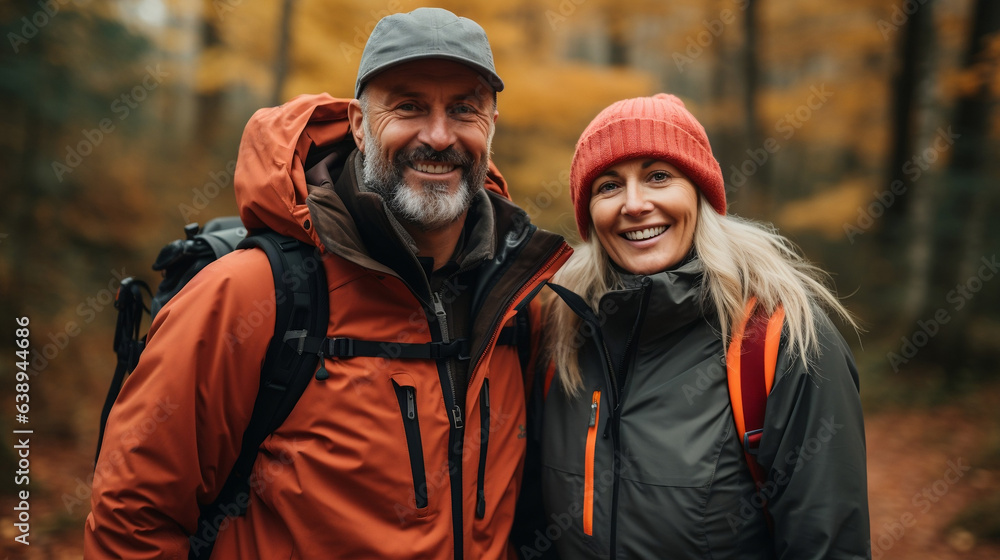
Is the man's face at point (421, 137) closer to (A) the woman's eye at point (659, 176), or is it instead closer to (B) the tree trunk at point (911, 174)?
(A) the woman's eye at point (659, 176)

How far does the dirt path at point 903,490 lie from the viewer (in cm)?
602

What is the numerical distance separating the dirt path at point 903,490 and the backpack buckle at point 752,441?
5.08 metres

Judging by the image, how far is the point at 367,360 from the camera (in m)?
2.42

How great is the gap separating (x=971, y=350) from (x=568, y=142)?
649 centimetres

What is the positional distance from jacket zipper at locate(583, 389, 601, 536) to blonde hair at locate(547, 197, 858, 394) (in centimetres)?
15

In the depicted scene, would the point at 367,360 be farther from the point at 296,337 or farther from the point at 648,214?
the point at 648,214

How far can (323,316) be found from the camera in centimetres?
239

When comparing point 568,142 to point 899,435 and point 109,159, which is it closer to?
point 899,435

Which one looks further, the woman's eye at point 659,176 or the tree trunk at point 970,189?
the tree trunk at point 970,189

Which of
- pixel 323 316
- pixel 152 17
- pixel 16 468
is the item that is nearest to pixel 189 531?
pixel 323 316

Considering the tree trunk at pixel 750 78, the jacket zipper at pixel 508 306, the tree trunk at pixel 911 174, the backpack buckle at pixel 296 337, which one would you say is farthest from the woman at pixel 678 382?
the tree trunk at pixel 750 78

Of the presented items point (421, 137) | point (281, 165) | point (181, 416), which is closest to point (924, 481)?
point (421, 137)

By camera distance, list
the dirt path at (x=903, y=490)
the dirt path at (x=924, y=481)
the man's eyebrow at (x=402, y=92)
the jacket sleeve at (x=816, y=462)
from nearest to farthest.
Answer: the jacket sleeve at (x=816, y=462) → the man's eyebrow at (x=402, y=92) → the dirt path at (x=903, y=490) → the dirt path at (x=924, y=481)

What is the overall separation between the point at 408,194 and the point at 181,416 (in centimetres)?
117
